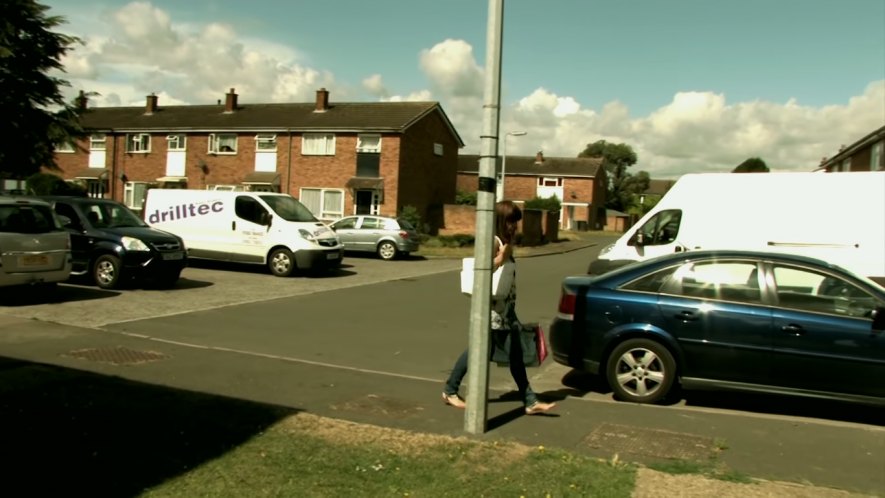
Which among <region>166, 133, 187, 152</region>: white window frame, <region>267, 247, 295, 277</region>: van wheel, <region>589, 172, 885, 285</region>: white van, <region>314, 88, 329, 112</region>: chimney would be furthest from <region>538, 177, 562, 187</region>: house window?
<region>589, 172, 885, 285</region>: white van

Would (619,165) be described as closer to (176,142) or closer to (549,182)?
(549,182)

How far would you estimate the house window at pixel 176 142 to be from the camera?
133ft

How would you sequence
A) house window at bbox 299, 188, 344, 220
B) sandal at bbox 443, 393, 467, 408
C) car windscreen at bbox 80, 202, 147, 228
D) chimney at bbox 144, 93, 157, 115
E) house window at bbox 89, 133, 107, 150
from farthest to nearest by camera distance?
chimney at bbox 144, 93, 157, 115 → house window at bbox 89, 133, 107, 150 → house window at bbox 299, 188, 344, 220 → car windscreen at bbox 80, 202, 147, 228 → sandal at bbox 443, 393, 467, 408

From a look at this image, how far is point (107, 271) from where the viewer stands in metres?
13.3

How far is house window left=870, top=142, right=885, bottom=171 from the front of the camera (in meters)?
24.7

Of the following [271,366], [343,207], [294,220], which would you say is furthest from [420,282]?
[343,207]

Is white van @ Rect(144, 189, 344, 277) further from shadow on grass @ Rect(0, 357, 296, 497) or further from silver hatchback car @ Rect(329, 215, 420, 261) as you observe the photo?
shadow on grass @ Rect(0, 357, 296, 497)

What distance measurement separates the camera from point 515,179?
6856cm

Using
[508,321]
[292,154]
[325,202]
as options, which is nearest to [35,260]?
[508,321]

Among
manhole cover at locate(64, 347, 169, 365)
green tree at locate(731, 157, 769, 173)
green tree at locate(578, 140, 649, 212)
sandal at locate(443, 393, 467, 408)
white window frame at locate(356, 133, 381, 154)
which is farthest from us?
green tree at locate(578, 140, 649, 212)

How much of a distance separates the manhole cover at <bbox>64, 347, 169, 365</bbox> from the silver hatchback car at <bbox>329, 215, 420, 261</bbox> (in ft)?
55.6

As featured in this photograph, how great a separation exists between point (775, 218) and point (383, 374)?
25.7 feet

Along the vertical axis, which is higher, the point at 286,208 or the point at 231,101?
the point at 231,101

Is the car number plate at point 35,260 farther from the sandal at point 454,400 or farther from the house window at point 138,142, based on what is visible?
the house window at point 138,142
